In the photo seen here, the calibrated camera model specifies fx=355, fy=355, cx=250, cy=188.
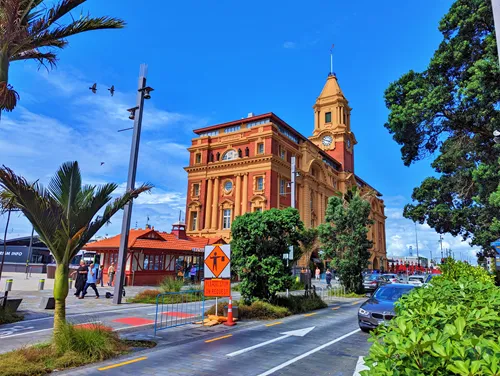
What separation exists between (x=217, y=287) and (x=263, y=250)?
297 centimetres

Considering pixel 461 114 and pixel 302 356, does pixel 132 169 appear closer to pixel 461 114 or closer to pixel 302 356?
pixel 302 356

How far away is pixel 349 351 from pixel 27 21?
1085cm

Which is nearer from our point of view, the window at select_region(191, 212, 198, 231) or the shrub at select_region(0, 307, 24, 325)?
the shrub at select_region(0, 307, 24, 325)

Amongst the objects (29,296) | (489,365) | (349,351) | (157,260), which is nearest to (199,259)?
(157,260)

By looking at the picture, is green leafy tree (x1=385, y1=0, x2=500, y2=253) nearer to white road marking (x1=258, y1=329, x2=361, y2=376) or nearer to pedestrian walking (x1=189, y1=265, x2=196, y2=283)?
white road marking (x1=258, y1=329, x2=361, y2=376)

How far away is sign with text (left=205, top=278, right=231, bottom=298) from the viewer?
12023mm

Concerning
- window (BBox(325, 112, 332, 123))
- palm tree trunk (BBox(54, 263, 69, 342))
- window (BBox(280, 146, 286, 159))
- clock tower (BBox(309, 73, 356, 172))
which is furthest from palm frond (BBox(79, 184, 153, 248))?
window (BBox(325, 112, 332, 123))

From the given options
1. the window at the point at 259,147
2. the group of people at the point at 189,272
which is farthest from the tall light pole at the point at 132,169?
the window at the point at 259,147

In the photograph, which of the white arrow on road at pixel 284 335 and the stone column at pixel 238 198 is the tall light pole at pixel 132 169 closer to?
the white arrow on road at pixel 284 335

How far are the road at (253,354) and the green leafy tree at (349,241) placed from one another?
45.6ft

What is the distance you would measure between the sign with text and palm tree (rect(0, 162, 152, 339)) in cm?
508

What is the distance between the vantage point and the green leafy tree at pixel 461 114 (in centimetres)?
1489

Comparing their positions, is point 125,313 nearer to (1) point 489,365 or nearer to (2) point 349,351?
(2) point 349,351

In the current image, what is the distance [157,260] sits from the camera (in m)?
26.9
